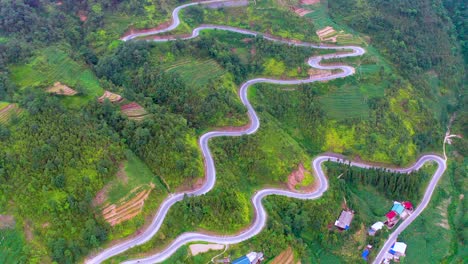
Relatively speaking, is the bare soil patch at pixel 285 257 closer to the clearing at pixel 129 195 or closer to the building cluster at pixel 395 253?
the building cluster at pixel 395 253

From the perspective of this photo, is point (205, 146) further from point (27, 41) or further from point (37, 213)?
point (27, 41)

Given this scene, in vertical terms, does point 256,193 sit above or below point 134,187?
below

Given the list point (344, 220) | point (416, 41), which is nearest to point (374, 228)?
point (344, 220)

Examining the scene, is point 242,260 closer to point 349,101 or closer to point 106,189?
point 106,189

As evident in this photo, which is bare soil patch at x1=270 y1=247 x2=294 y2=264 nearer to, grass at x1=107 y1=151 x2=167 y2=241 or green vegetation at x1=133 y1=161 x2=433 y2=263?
green vegetation at x1=133 y1=161 x2=433 y2=263

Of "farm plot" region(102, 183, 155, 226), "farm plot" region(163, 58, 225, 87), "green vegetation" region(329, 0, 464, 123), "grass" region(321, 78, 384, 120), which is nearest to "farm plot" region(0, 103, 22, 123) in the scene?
"farm plot" region(102, 183, 155, 226)

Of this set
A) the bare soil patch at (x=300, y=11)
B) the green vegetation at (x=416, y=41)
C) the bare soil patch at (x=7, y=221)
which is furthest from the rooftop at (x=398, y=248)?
the bare soil patch at (x=7, y=221)

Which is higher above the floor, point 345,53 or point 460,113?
point 345,53

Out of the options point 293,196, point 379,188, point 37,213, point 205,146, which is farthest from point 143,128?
point 379,188
